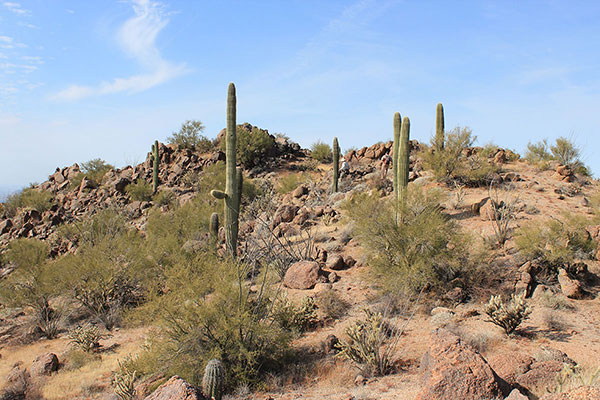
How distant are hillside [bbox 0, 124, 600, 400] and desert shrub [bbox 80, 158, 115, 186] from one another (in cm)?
2096

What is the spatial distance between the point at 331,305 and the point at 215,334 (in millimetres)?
3833

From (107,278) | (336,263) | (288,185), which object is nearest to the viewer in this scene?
(107,278)

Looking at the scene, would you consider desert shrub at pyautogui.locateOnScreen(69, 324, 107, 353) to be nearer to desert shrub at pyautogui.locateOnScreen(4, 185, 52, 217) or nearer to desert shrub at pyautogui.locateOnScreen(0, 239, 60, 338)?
desert shrub at pyautogui.locateOnScreen(0, 239, 60, 338)

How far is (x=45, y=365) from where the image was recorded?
33.2 ft

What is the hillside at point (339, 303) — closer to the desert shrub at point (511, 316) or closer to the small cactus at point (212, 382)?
the desert shrub at point (511, 316)

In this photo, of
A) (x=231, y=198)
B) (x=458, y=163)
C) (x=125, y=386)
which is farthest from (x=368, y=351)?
(x=458, y=163)

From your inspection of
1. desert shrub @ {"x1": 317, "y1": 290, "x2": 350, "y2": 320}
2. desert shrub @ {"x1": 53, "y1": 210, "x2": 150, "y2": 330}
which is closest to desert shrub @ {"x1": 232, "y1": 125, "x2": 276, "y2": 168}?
desert shrub @ {"x1": 53, "y1": 210, "x2": 150, "y2": 330}

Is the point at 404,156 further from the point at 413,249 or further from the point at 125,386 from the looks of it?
the point at 125,386

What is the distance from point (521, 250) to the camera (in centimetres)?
1198

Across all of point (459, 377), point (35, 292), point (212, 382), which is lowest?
point (35, 292)

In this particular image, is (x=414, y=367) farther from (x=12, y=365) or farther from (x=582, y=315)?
(x=12, y=365)

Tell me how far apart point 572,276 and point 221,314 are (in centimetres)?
884

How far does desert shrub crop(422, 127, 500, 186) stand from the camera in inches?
805

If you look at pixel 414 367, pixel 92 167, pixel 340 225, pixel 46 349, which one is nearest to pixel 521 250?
pixel 414 367
